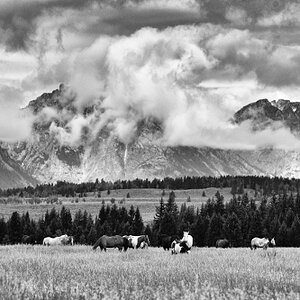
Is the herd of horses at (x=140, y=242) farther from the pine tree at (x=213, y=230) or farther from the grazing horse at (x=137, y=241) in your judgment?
the pine tree at (x=213, y=230)

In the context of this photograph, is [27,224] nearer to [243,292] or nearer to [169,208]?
[169,208]

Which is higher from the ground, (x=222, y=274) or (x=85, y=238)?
(x=222, y=274)

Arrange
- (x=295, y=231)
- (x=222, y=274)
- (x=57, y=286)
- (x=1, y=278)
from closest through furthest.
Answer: (x=57, y=286), (x=1, y=278), (x=222, y=274), (x=295, y=231)

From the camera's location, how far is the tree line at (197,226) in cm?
11888

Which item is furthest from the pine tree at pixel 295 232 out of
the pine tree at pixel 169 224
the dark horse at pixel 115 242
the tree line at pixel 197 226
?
the dark horse at pixel 115 242

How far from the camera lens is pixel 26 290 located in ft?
45.6

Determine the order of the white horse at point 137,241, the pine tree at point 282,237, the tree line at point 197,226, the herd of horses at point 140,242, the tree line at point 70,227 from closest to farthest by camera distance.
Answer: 1. the herd of horses at point 140,242
2. the white horse at point 137,241
3. the pine tree at point 282,237
4. the tree line at point 197,226
5. the tree line at point 70,227

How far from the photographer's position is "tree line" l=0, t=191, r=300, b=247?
11888 cm

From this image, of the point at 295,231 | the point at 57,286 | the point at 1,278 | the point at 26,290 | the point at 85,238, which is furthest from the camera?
the point at 85,238

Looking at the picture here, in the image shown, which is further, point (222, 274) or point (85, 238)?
point (85, 238)

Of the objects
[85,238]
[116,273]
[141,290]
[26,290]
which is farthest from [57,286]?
[85,238]

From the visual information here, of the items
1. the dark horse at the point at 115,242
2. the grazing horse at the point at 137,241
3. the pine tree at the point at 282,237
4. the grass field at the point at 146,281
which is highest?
the grass field at the point at 146,281

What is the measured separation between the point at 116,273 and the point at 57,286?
4.34 m

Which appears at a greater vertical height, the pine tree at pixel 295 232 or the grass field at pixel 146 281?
the grass field at pixel 146 281
